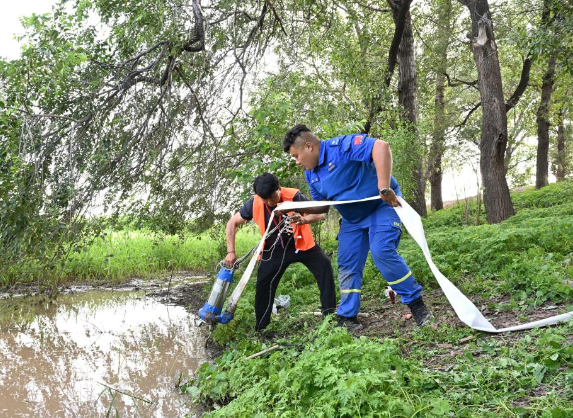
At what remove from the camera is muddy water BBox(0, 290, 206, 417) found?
4492 millimetres

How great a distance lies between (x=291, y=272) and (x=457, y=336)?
4.41 m

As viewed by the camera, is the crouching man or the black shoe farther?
the crouching man

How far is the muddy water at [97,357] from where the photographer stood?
14.7ft

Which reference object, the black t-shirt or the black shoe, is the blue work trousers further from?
the black t-shirt

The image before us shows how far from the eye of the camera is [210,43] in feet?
24.9

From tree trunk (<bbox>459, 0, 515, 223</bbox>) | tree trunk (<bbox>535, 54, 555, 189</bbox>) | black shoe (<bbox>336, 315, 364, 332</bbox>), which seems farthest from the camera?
tree trunk (<bbox>535, 54, 555, 189</bbox>)

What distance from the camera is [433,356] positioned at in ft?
12.4

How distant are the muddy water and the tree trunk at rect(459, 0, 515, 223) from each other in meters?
7.42

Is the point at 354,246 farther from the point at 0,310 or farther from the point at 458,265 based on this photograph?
the point at 0,310

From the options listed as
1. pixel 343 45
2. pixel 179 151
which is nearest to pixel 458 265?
pixel 179 151

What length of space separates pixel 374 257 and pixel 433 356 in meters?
1.08

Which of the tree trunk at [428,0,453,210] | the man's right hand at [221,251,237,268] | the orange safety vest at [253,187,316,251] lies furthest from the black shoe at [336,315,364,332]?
the tree trunk at [428,0,453,210]

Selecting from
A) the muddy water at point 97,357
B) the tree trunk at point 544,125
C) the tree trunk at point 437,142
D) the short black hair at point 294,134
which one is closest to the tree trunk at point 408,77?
the tree trunk at point 437,142

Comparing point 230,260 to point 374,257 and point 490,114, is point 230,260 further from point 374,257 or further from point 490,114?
point 490,114
